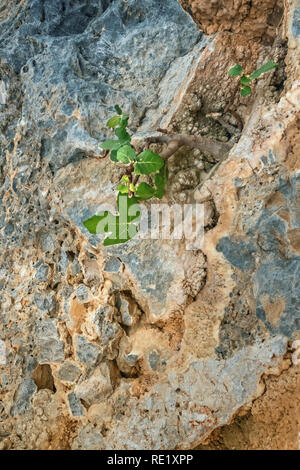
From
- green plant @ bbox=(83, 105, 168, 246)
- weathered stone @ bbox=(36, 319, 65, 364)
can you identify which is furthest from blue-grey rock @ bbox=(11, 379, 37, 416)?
green plant @ bbox=(83, 105, 168, 246)

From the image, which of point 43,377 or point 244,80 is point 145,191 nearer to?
point 244,80

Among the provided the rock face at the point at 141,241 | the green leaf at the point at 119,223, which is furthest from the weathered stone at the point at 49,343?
the green leaf at the point at 119,223

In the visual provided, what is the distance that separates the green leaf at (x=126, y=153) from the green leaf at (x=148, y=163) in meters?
0.05

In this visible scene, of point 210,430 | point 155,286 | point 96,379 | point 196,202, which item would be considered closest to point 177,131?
point 196,202

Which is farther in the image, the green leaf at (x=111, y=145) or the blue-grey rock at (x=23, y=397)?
the blue-grey rock at (x=23, y=397)

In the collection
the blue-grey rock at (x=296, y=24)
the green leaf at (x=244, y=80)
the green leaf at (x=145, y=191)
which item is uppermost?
the blue-grey rock at (x=296, y=24)

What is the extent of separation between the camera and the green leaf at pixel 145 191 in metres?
2.32

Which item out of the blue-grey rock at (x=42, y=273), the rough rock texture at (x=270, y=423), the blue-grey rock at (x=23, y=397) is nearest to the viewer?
the rough rock texture at (x=270, y=423)

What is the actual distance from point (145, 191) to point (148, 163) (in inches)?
6.6

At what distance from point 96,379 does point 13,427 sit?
2.05 ft

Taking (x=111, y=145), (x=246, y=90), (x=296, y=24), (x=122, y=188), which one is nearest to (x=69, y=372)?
(x=122, y=188)

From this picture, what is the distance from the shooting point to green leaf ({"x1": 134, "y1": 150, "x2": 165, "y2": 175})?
7.37 feet

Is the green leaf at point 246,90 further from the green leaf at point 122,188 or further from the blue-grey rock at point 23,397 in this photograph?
the blue-grey rock at point 23,397

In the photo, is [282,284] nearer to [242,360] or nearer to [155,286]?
[242,360]
